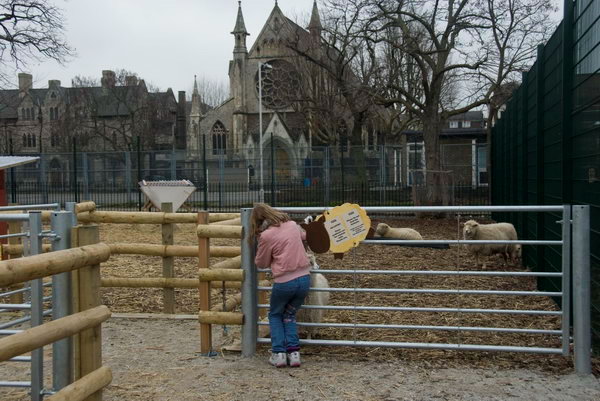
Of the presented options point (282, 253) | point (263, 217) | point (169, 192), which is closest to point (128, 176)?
point (169, 192)

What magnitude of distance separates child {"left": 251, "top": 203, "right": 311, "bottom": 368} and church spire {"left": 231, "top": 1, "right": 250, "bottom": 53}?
2380 inches

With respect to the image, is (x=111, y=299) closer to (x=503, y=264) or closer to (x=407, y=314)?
(x=407, y=314)

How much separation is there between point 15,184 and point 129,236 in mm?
12448

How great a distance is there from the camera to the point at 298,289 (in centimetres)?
516

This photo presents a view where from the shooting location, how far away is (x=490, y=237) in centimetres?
1082

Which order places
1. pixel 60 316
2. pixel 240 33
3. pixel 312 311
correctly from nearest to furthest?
1. pixel 60 316
2. pixel 312 311
3. pixel 240 33

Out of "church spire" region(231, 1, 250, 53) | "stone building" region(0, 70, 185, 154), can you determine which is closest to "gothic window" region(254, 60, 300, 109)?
"church spire" region(231, 1, 250, 53)

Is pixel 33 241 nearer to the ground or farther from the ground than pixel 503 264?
farther from the ground

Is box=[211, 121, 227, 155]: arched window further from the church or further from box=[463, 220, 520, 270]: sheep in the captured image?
box=[463, 220, 520, 270]: sheep

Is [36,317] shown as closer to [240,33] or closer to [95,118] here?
[240,33]

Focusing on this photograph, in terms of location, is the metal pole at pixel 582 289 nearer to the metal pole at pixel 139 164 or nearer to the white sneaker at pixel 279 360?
the white sneaker at pixel 279 360

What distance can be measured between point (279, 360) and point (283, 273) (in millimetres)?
736

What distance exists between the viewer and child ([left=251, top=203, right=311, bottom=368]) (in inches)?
203

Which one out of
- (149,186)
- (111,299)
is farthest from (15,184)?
(111,299)
